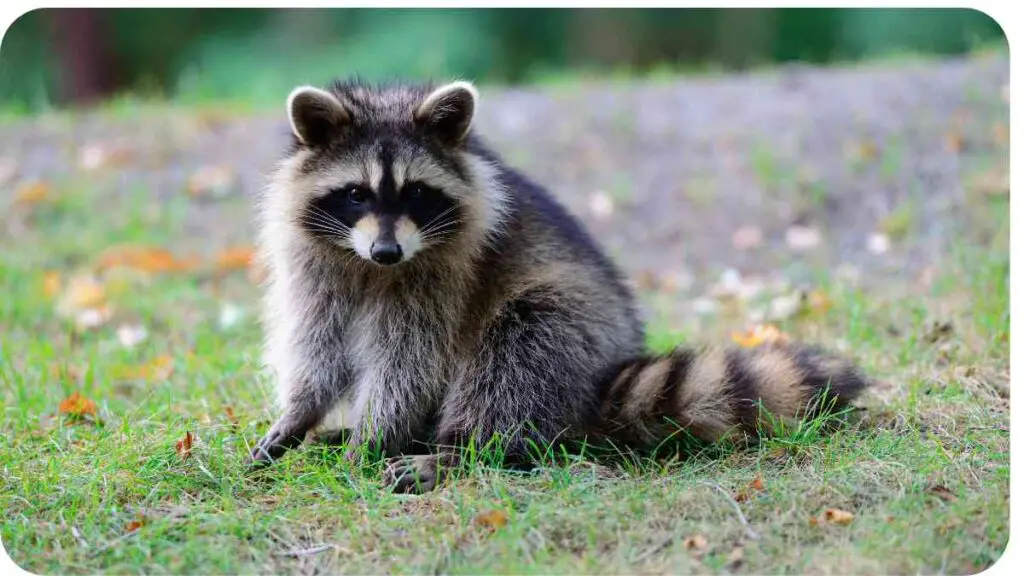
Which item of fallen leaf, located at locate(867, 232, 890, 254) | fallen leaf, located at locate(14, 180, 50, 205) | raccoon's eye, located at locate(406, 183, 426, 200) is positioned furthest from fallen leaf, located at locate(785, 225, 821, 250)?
fallen leaf, located at locate(14, 180, 50, 205)

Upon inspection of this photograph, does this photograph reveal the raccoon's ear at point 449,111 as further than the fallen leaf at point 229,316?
No

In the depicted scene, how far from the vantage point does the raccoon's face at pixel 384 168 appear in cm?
328

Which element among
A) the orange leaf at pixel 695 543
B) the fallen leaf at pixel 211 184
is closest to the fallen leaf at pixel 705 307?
the orange leaf at pixel 695 543

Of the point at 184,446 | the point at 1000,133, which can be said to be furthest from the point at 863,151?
the point at 184,446

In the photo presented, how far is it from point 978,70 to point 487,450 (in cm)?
501

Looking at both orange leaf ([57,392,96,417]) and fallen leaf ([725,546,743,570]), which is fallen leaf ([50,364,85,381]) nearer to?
orange leaf ([57,392,96,417])

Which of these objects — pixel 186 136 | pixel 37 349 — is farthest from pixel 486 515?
pixel 186 136

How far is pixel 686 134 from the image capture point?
6.82 m

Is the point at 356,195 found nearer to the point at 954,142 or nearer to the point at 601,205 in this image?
the point at 601,205

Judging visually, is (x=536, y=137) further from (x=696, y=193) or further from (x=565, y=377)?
(x=565, y=377)

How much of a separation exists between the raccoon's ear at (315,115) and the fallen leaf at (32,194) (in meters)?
3.70

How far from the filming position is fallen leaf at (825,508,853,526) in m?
2.82

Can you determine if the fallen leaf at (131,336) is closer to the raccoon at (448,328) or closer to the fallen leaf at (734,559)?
the raccoon at (448,328)

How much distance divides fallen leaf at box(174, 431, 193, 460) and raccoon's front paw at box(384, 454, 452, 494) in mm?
599
